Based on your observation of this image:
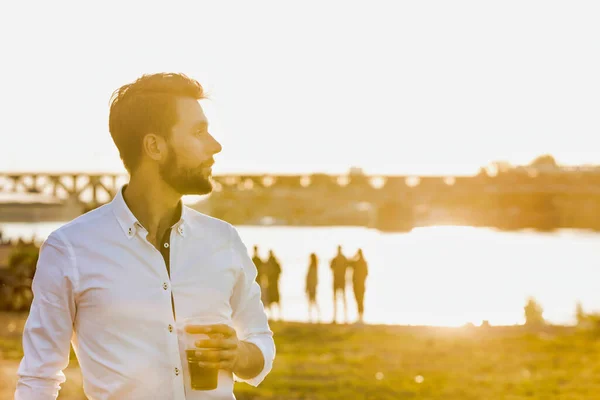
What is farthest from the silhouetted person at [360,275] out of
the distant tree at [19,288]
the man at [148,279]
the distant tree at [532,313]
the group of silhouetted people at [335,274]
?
the man at [148,279]

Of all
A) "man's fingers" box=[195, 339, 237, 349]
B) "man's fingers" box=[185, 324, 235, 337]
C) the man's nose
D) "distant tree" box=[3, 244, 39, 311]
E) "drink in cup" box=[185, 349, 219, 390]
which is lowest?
"distant tree" box=[3, 244, 39, 311]

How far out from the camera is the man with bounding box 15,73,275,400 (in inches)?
97.0

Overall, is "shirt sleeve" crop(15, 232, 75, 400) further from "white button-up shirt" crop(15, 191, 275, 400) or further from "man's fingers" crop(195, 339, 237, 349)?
"man's fingers" crop(195, 339, 237, 349)

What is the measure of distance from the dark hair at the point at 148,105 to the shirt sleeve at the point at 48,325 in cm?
39

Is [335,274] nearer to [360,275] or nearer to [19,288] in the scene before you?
[360,275]

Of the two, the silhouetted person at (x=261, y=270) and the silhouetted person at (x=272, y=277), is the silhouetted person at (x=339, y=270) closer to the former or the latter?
the silhouetted person at (x=272, y=277)

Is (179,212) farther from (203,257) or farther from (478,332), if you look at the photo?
(478,332)

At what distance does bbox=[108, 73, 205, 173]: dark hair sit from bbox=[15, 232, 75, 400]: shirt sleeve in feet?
1.27

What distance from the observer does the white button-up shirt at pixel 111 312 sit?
8.07 feet

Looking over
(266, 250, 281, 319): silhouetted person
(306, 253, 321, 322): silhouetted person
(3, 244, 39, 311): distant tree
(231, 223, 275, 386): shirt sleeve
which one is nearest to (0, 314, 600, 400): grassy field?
(266, 250, 281, 319): silhouetted person

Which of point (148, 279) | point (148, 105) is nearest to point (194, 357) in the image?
point (148, 279)

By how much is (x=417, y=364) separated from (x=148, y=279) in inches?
495

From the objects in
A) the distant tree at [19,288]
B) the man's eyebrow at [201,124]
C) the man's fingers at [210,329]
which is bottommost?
the distant tree at [19,288]

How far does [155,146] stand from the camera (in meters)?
2.63
